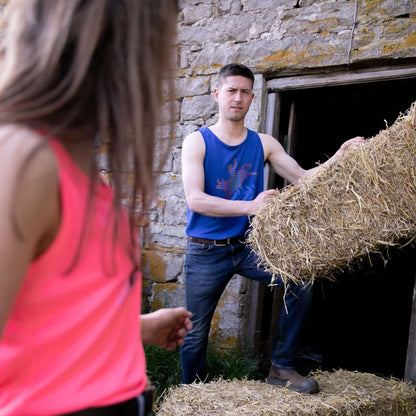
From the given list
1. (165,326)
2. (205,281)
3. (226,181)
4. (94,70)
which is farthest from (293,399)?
(94,70)

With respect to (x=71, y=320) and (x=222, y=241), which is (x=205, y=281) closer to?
(x=222, y=241)

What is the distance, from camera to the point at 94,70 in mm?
693

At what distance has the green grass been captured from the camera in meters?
3.51

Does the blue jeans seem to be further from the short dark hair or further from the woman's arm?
the woman's arm

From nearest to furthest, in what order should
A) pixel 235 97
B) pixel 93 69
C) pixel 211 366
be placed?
pixel 93 69
pixel 235 97
pixel 211 366

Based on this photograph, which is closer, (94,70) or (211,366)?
(94,70)


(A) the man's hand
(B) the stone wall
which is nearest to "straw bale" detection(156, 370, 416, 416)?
(B) the stone wall

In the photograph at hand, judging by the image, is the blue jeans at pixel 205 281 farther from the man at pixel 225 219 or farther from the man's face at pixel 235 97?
the man's face at pixel 235 97

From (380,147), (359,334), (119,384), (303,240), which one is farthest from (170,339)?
(359,334)

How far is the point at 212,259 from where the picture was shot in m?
3.08

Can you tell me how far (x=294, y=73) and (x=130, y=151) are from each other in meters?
3.15

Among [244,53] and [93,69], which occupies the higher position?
[244,53]

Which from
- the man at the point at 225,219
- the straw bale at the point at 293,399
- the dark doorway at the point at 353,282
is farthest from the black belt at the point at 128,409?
the dark doorway at the point at 353,282

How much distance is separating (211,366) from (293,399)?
44.1 inches
